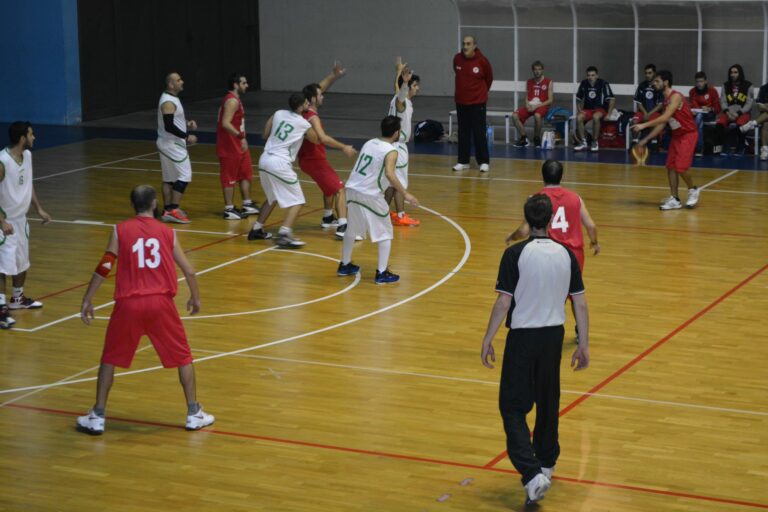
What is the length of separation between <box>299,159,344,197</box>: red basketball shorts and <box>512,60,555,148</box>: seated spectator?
818 centimetres

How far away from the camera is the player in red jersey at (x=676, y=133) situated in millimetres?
16094

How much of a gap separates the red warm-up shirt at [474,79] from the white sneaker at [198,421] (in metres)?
12.1

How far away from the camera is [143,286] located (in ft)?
27.7

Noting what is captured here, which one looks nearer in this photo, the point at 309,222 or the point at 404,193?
the point at 404,193

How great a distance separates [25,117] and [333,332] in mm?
17531

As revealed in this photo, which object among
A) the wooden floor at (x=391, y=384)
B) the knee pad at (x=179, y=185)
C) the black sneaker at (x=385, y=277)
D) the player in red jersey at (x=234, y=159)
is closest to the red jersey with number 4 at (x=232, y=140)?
the player in red jersey at (x=234, y=159)

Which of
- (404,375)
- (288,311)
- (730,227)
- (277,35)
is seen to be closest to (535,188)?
(730,227)

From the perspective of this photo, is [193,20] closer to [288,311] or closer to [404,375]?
[288,311]

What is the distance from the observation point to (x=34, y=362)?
1056 centimetres

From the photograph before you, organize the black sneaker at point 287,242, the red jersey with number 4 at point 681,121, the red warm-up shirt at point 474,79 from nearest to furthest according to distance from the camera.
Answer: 1. the black sneaker at point 287,242
2. the red jersey with number 4 at point 681,121
3. the red warm-up shirt at point 474,79

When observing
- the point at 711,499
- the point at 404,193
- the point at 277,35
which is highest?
the point at 277,35

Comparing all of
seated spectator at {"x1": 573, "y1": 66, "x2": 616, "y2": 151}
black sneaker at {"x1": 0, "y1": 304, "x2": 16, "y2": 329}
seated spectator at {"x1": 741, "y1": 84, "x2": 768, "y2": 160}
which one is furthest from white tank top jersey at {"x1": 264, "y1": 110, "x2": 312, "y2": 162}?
seated spectator at {"x1": 741, "y1": 84, "x2": 768, "y2": 160}

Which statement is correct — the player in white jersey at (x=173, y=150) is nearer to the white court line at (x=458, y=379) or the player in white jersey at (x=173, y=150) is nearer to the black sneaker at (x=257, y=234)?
the black sneaker at (x=257, y=234)

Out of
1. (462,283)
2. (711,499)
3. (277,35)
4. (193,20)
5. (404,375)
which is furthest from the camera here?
(277,35)
